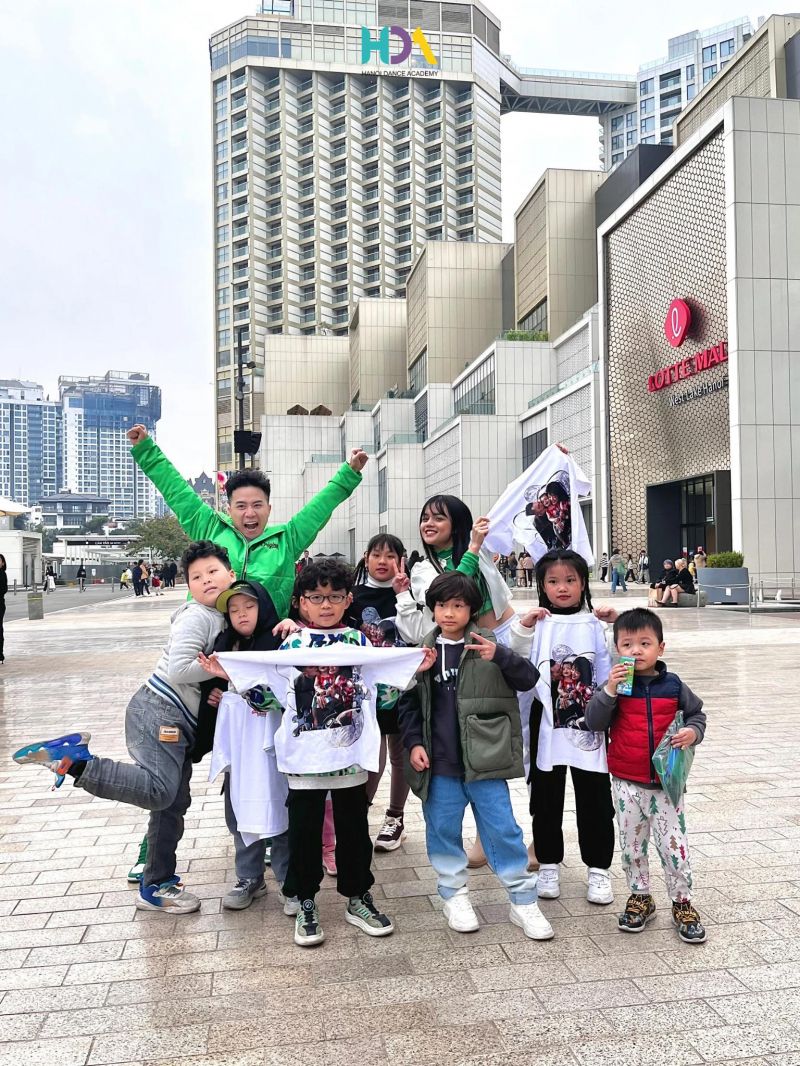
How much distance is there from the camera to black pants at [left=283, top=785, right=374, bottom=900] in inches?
141

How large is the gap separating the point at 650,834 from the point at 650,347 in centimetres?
3290

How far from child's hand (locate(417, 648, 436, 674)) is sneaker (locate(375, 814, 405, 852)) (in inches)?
59.7

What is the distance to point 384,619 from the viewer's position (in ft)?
14.5

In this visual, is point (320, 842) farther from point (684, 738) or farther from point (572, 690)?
point (684, 738)

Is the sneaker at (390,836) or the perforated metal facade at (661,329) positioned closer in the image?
the sneaker at (390,836)

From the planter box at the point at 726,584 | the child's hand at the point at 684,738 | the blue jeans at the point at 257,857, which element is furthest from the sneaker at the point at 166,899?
the planter box at the point at 726,584

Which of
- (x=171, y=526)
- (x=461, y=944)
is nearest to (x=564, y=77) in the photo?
(x=171, y=526)

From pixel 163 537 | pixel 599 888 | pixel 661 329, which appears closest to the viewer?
pixel 599 888

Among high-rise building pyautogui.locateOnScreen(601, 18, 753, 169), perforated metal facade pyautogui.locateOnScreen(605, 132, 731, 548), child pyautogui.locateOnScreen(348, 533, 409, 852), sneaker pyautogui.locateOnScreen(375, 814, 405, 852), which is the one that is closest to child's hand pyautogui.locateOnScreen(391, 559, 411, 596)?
child pyautogui.locateOnScreen(348, 533, 409, 852)

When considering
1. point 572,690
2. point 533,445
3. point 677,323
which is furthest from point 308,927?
point 533,445

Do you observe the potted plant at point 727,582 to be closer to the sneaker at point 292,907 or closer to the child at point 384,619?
the child at point 384,619

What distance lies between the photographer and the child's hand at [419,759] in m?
3.60

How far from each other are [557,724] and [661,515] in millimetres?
33145

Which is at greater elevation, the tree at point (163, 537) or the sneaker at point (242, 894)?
the tree at point (163, 537)
